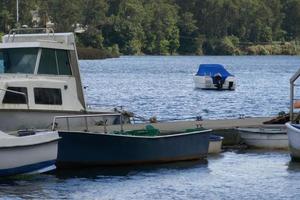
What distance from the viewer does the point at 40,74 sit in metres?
31.8

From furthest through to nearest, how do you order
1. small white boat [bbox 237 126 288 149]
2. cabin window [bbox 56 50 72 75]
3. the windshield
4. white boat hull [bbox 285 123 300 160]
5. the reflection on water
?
small white boat [bbox 237 126 288 149], cabin window [bbox 56 50 72 75], the windshield, the reflection on water, white boat hull [bbox 285 123 300 160]

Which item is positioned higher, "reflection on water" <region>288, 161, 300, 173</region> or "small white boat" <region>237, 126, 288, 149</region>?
"small white boat" <region>237, 126, 288, 149</region>

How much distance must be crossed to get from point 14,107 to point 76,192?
4.67m

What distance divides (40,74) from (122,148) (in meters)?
3.82

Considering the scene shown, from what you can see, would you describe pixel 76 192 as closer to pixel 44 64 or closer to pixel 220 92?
pixel 44 64

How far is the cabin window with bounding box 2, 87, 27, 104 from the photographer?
3064 cm

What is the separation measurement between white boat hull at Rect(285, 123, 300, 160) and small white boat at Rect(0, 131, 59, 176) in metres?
7.26

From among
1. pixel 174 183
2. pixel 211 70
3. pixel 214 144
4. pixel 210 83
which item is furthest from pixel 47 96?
pixel 211 70

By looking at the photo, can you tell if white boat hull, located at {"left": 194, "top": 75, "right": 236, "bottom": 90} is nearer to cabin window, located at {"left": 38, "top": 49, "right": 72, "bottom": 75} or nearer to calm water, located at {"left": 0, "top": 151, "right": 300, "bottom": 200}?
calm water, located at {"left": 0, "top": 151, "right": 300, "bottom": 200}

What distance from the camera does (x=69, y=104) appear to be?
3228 cm

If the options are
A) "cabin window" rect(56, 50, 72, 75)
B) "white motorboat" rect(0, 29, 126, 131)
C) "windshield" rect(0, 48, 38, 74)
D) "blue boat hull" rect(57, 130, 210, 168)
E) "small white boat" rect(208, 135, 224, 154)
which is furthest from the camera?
"small white boat" rect(208, 135, 224, 154)

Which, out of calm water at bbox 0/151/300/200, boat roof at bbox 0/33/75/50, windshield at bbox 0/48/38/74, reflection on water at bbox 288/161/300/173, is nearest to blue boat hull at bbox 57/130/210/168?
calm water at bbox 0/151/300/200

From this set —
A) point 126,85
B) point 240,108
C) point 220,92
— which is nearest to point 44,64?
point 240,108

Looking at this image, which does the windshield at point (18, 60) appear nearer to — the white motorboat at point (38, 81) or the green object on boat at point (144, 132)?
the white motorboat at point (38, 81)
